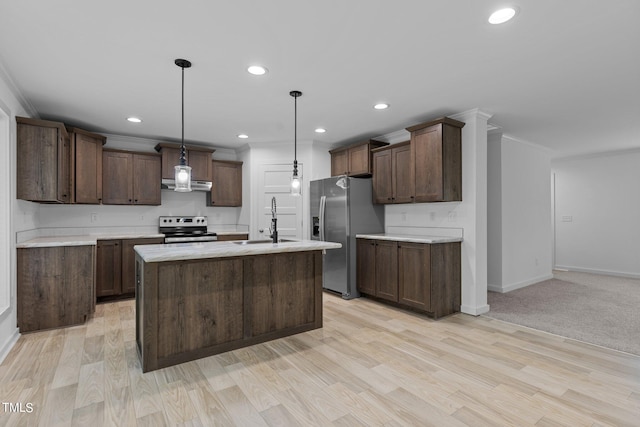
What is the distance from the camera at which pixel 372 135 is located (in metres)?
5.11

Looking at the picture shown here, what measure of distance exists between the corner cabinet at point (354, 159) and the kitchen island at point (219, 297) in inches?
82.8

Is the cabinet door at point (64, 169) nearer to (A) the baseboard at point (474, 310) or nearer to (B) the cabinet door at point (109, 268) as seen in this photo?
(B) the cabinet door at point (109, 268)

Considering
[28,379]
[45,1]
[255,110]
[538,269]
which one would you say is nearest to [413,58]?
[255,110]

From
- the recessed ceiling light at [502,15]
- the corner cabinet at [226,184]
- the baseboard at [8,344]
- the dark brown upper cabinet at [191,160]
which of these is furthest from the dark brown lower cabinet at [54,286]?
the recessed ceiling light at [502,15]

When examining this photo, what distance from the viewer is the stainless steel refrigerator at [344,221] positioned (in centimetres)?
471

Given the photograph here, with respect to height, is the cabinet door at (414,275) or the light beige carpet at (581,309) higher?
the cabinet door at (414,275)

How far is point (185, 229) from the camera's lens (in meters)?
5.54

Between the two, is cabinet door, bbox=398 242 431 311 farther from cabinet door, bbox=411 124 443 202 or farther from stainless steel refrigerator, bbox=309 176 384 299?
stainless steel refrigerator, bbox=309 176 384 299

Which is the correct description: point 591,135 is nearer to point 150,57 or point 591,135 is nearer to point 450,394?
point 450,394

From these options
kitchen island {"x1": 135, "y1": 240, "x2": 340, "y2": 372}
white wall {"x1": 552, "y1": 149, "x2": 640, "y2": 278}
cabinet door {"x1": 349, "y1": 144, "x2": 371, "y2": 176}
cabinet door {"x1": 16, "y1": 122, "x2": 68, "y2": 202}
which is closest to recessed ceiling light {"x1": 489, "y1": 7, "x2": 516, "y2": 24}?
kitchen island {"x1": 135, "y1": 240, "x2": 340, "y2": 372}

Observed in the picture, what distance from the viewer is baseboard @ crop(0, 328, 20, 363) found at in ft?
8.94

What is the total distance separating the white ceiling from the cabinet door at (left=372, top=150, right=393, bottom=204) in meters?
0.55

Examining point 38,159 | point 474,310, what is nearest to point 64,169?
point 38,159

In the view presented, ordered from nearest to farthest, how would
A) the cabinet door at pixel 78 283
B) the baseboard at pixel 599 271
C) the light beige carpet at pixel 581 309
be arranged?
the light beige carpet at pixel 581 309 < the cabinet door at pixel 78 283 < the baseboard at pixel 599 271
